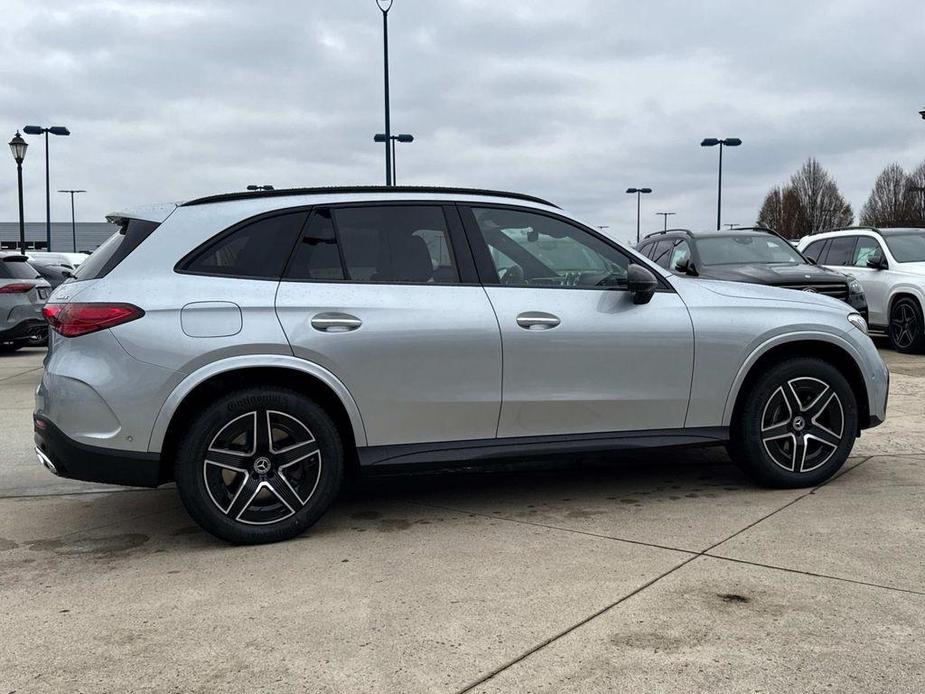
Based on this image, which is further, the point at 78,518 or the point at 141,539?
the point at 78,518

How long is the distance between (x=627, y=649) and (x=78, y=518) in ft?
10.7

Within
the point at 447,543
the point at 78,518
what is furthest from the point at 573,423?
the point at 78,518

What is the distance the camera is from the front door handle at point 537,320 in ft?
14.8

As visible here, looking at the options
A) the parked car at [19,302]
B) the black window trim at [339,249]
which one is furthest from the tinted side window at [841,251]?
the parked car at [19,302]

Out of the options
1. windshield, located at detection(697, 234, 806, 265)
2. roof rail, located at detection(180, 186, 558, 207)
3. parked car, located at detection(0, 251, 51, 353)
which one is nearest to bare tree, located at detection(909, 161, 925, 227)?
windshield, located at detection(697, 234, 806, 265)

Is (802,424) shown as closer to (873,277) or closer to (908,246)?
(873,277)

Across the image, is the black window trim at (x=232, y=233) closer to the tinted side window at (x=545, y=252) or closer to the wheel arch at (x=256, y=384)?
the wheel arch at (x=256, y=384)

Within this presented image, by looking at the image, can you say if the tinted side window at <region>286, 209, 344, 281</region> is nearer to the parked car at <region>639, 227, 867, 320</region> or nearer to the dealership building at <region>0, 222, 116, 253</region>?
the parked car at <region>639, 227, 867, 320</region>

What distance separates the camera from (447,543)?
426 centimetres

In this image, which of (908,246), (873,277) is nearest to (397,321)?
(873,277)

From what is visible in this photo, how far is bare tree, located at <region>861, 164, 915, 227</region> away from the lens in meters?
63.2

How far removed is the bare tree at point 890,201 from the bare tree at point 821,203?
5.14ft

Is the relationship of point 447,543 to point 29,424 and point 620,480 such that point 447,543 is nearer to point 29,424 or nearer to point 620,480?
point 620,480

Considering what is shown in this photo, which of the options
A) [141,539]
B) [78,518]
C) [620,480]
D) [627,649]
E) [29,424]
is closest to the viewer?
[627,649]
